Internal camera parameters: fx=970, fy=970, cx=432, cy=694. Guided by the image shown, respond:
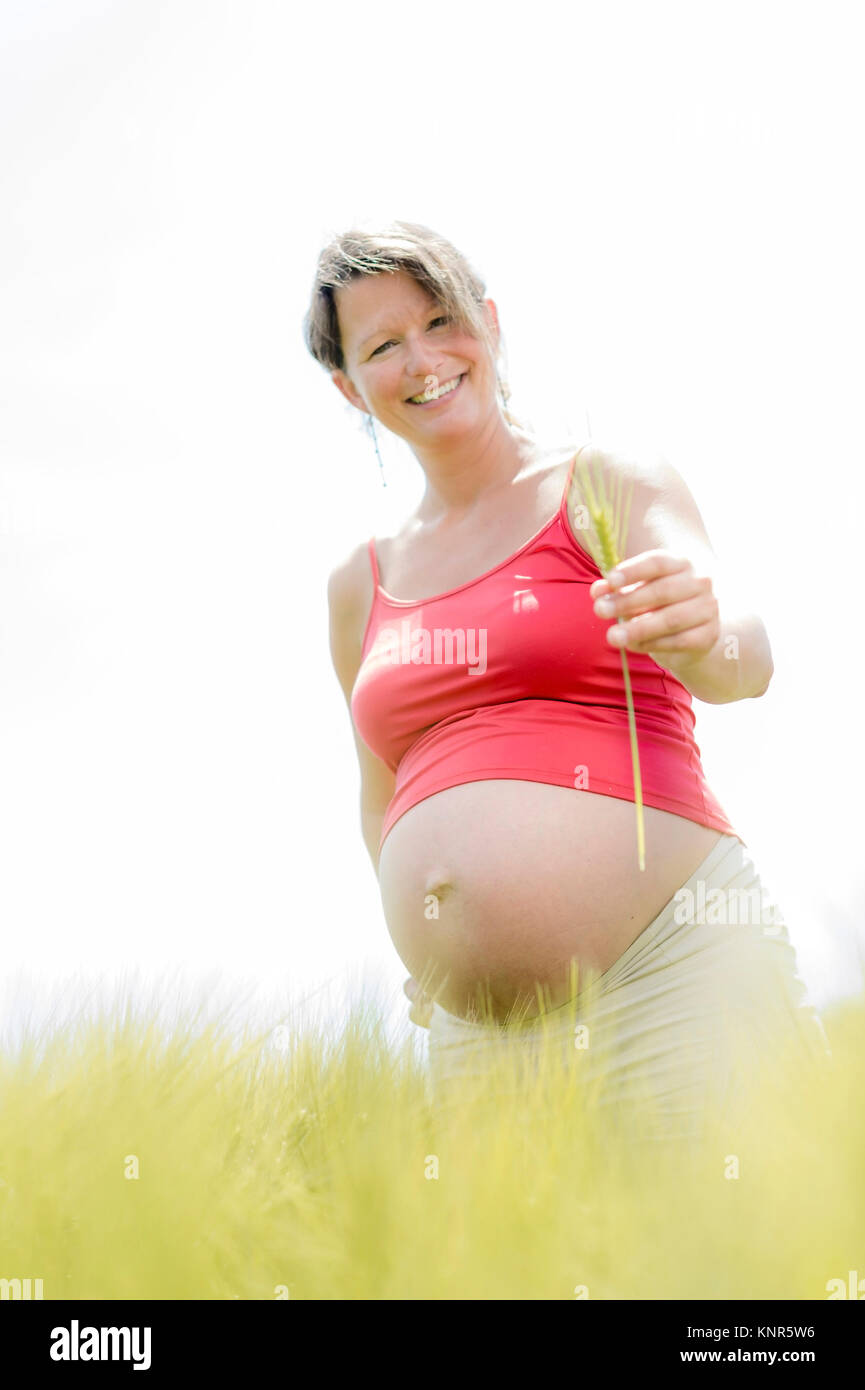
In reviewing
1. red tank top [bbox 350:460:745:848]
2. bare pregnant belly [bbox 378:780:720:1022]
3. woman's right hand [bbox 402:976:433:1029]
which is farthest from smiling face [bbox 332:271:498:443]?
woman's right hand [bbox 402:976:433:1029]

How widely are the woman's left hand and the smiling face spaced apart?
0.95m

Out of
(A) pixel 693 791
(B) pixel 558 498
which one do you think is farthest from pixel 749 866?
(B) pixel 558 498

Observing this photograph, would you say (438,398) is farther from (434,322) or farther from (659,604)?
(659,604)

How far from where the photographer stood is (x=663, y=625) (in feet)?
3.62

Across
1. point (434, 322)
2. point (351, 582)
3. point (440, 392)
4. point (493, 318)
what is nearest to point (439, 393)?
point (440, 392)

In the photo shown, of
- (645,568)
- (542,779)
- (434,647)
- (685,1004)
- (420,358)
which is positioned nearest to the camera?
(645,568)

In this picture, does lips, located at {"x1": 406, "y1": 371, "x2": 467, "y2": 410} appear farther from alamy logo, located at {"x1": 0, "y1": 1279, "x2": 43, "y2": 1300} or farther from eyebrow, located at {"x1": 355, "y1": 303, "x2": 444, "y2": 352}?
alamy logo, located at {"x1": 0, "y1": 1279, "x2": 43, "y2": 1300}

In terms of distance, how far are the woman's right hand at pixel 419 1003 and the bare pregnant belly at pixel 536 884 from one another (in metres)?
0.14

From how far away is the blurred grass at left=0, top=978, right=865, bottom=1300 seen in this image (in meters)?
0.75

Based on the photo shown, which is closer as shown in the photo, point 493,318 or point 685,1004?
point 685,1004

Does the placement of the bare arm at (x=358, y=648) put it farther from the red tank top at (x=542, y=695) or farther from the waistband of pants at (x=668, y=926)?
the waistband of pants at (x=668, y=926)

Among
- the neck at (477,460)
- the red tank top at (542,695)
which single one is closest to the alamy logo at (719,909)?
the red tank top at (542,695)
